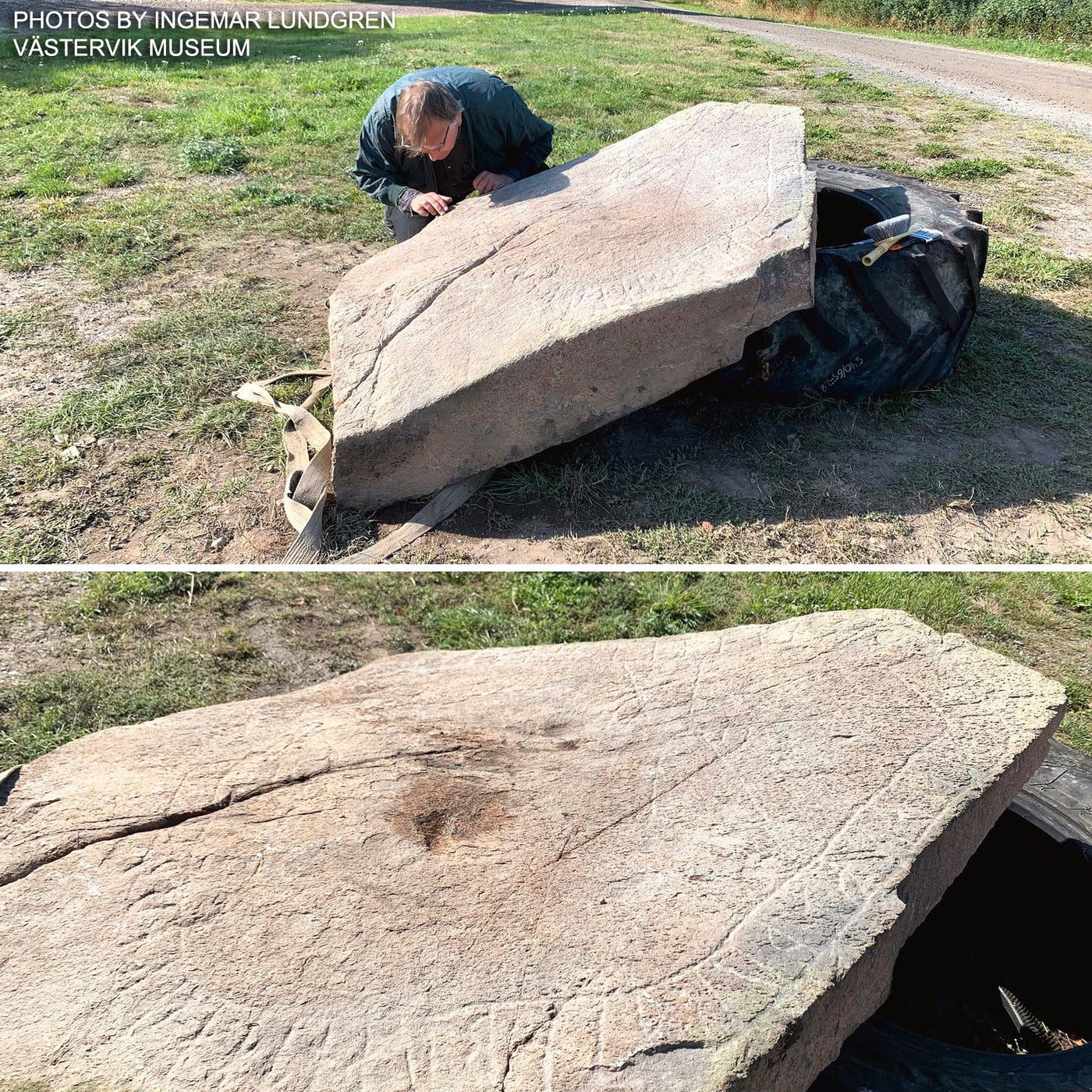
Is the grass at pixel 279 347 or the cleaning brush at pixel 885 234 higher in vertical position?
A: the cleaning brush at pixel 885 234

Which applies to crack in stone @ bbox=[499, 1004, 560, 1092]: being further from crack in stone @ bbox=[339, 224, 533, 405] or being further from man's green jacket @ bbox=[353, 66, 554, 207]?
man's green jacket @ bbox=[353, 66, 554, 207]

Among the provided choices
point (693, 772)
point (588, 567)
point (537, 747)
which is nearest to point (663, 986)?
point (693, 772)

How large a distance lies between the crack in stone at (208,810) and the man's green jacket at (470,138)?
3.02 metres

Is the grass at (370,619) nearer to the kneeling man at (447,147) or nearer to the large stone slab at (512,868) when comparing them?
the large stone slab at (512,868)

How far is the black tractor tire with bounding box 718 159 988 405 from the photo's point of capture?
3.83 m

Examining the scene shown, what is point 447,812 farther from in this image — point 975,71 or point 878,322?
point 975,71

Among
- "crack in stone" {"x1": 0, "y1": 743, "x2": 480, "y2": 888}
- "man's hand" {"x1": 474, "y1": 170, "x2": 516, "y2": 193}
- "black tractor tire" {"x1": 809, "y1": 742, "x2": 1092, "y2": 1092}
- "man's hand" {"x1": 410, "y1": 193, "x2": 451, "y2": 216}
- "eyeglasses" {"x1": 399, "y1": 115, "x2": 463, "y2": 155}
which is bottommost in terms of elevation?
"black tractor tire" {"x1": 809, "y1": 742, "x2": 1092, "y2": 1092}

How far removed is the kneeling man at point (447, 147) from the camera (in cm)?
415

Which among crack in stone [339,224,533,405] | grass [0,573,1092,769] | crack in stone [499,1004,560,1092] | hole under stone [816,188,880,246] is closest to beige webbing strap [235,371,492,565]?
crack in stone [339,224,533,405]

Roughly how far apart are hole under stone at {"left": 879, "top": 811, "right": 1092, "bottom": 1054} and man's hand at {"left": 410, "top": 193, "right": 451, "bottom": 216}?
10.6 feet

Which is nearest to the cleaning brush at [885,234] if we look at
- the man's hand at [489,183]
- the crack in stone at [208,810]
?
the man's hand at [489,183]

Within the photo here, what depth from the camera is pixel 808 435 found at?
394cm

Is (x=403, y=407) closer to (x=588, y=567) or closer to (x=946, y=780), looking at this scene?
(x=588, y=567)

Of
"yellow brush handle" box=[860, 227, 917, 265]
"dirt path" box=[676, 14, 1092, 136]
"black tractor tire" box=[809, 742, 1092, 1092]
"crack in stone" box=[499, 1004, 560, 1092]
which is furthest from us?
"dirt path" box=[676, 14, 1092, 136]
